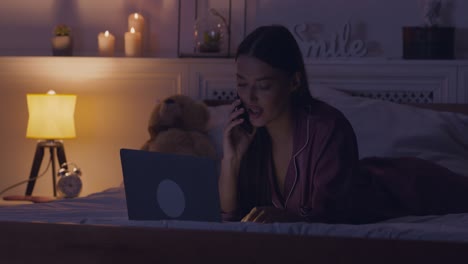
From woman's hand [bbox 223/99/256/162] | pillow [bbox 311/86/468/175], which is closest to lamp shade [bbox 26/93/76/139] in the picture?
pillow [bbox 311/86/468/175]

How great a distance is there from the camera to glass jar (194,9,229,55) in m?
3.83

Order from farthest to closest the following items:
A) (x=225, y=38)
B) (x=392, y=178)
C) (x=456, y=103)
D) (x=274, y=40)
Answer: (x=225, y=38), (x=456, y=103), (x=392, y=178), (x=274, y=40)

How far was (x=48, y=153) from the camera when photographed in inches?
160

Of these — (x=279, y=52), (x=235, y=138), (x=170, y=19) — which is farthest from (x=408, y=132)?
(x=170, y=19)

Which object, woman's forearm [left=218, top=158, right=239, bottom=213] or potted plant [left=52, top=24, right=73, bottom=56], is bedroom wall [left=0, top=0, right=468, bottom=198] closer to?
potted plant [left=52, top=24, right=73, bottom=56]

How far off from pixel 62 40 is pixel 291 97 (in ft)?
6.64

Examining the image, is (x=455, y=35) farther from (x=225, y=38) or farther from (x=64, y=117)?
(x=64, y=117)

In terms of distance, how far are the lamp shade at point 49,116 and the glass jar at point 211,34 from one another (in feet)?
2.07

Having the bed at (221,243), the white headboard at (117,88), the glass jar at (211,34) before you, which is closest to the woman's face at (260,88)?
the bed at (221,243)

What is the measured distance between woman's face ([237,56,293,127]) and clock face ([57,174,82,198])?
67.1 inches

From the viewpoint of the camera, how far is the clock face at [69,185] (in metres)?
3.65

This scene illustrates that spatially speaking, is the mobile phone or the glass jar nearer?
the mobile phone

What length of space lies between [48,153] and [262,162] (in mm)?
2064

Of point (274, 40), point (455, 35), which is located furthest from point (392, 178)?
point (455, 35)
